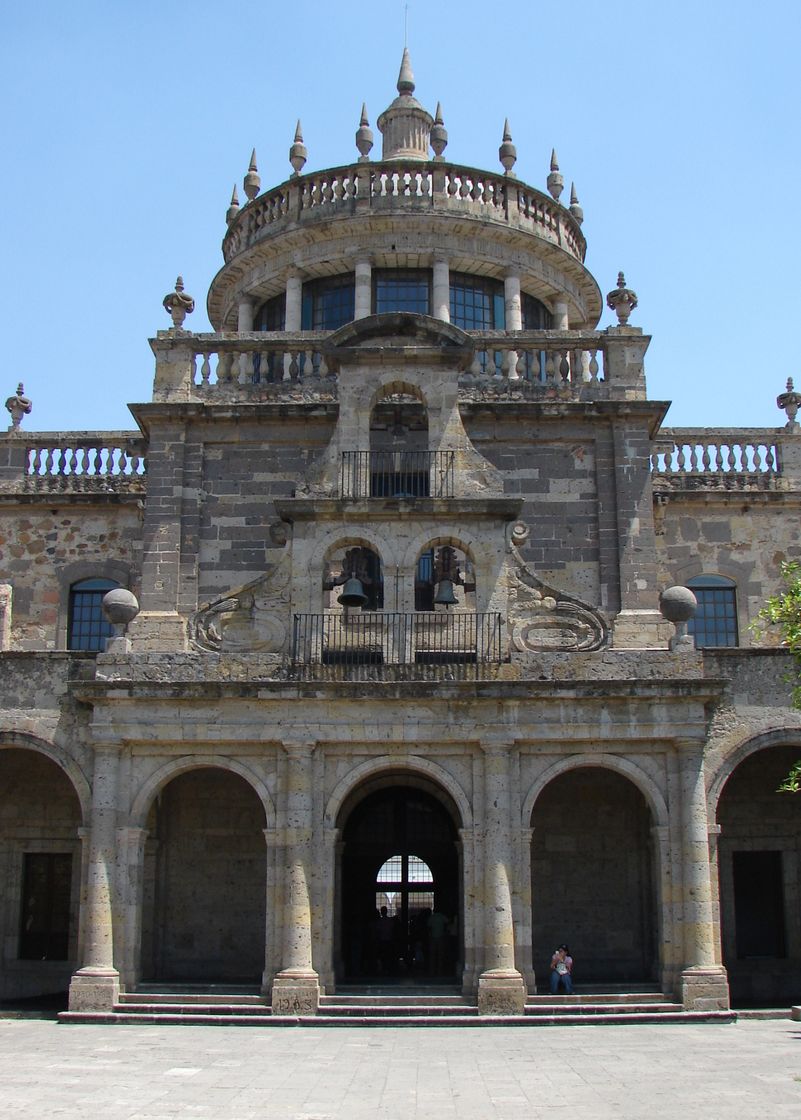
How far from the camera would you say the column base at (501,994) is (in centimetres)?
2006

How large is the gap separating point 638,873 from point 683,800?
3.04 m

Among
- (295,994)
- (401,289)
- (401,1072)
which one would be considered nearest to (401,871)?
(295,994)

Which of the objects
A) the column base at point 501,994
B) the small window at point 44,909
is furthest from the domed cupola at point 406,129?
the column base at point 501,994

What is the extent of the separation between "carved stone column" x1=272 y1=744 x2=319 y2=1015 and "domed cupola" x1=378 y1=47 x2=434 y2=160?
683 inches

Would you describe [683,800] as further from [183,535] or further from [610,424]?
[183,535]

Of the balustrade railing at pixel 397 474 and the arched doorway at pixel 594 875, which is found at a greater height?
the balustrade railing at pixel 397 474

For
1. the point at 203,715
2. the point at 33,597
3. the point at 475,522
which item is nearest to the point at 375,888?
the point at 203,715

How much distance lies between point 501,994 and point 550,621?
6030 mm

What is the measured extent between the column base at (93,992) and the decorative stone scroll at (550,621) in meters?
8.36

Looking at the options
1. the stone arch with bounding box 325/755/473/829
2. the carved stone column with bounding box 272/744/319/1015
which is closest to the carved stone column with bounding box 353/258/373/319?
the stone arch with bounding box 325/755/473/829

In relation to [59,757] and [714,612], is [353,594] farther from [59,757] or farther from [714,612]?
[714,612]

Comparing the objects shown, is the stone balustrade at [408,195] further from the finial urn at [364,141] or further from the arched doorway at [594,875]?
the arched doorway at [594,875]

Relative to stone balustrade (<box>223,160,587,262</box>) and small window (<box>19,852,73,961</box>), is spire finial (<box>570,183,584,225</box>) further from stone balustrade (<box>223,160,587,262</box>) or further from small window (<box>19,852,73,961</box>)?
small window (<box>19,852,73,961</box>)

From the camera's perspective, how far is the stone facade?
21.1 m
